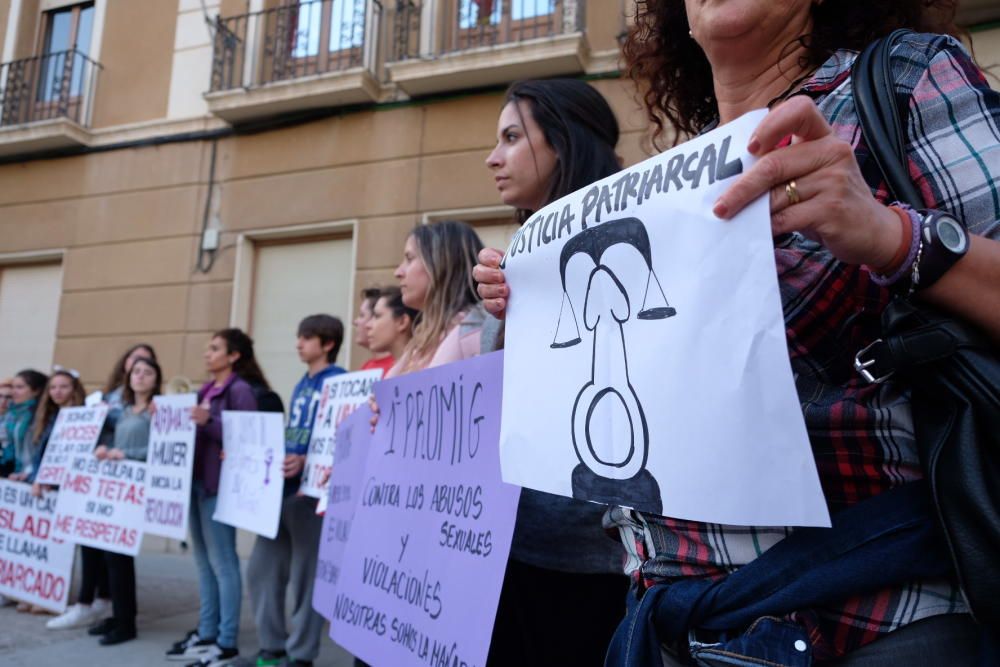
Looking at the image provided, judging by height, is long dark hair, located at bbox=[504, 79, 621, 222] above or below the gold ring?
above

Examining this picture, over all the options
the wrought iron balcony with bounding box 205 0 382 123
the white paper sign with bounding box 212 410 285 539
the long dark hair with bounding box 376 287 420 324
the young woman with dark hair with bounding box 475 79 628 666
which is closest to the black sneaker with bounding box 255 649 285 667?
the white paper sign with bounding box 212 410 285 539

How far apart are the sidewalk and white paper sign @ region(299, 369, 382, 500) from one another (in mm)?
1025

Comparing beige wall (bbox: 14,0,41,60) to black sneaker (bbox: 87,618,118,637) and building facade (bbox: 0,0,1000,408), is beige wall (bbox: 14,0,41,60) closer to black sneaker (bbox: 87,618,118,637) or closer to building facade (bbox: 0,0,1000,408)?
building facade (bbox: 0,0,1000,408)

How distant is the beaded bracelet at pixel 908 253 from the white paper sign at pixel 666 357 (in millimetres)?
114

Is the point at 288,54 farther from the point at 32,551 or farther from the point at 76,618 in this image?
the point at 76,618

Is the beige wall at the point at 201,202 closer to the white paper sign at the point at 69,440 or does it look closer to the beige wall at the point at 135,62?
the beige wall at the point at 135,62

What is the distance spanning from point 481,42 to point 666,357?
7.42m

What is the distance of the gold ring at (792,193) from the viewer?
2.61 feet

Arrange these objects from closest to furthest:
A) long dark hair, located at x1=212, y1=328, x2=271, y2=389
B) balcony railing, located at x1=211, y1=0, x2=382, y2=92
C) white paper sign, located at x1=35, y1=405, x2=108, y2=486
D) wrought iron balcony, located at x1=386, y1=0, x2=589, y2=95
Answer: long dark hair, located at x1=212, y1=328, x2=271, y2=389 < white paper sign, located at x1=35, y1=405, x2=108, y2=486 < wrought iron balcony, located at x1=386, y1=0, x2=589, y2=95 < balcony railing, located at x1=211, y1=0, x2=382, y2=92

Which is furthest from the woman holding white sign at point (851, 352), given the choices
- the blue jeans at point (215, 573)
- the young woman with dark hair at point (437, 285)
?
the blue jeans at point (215, 573)

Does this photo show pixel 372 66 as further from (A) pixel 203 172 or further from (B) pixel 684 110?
(B) pixel 684 110

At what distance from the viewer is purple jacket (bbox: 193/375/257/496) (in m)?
4.43

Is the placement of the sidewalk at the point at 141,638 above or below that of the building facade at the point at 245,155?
below

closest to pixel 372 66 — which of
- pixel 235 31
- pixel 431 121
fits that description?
pixel 431 121
